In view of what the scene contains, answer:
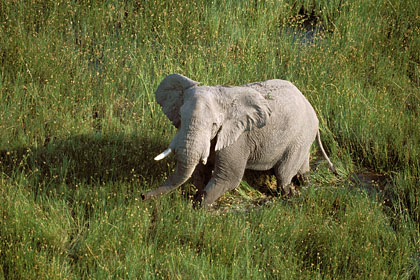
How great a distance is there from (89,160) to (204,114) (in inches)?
63.1

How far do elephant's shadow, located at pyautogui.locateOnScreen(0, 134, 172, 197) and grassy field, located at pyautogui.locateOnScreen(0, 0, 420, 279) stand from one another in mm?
20

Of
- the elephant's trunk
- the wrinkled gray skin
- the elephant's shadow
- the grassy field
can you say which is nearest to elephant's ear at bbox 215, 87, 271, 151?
the wrinkled gray skin

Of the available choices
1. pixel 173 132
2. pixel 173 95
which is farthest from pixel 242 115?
pixel 173 132

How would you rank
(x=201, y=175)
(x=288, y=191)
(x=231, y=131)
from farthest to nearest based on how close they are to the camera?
(x=288, y=191), (x=201, y=175), (x=231, y=131)

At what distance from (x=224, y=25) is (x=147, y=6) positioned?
1049 mm

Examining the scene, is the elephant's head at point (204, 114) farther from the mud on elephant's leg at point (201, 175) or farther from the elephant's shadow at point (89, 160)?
the elephant's shadow at point (89, 160)

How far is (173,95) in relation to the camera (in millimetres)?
5531

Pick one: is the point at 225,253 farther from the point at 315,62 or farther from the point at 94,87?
the point at 315,62

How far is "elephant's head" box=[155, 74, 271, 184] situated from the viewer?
16.3 ft

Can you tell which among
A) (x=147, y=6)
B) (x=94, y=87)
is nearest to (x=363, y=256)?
(x=94, y=87)

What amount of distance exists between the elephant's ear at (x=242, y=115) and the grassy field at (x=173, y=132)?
73 centimetres

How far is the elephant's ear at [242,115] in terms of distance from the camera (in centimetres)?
533

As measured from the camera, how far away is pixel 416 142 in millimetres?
6684

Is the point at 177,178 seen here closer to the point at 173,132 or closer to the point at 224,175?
the point at 224,175
